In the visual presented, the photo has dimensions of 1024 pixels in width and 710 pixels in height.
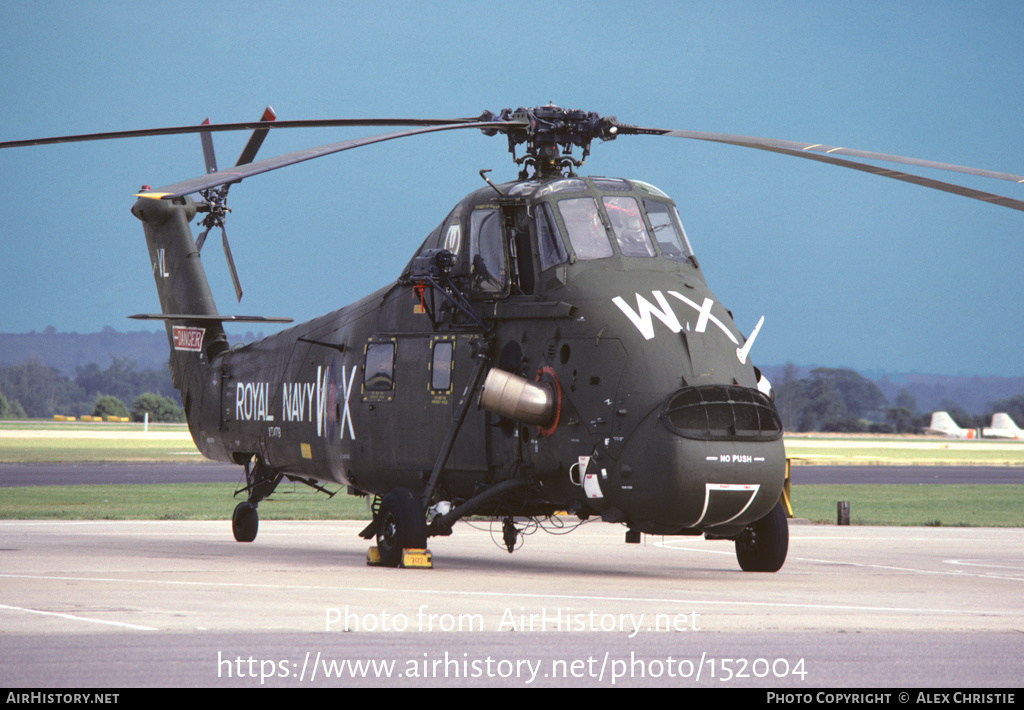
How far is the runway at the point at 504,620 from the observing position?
8.80m

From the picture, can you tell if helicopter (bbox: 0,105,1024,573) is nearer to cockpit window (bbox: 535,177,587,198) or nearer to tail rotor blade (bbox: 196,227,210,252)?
cockpit window (bbox: 535,177,587,198)

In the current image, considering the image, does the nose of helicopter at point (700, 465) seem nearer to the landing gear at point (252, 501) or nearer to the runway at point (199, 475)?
the landing gear at point (252, 501)

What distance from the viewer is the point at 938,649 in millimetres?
10062

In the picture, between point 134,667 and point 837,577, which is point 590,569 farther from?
point 134,667

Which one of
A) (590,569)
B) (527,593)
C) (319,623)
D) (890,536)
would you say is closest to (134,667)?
(319,623)

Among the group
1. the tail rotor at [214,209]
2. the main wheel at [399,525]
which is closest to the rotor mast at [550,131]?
the main wheel at [399,525]

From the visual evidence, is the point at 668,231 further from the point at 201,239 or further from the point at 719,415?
the point at 201,239

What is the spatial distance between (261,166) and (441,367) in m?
4.92

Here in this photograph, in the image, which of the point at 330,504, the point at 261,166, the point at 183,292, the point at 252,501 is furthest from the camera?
the point at 330,504

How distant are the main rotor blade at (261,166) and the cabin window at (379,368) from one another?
13.2 feet

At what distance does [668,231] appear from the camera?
16.8 metres

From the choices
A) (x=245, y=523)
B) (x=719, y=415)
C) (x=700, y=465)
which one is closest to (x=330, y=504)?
(x=245, y=523)

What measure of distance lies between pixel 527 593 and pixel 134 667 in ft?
19.8

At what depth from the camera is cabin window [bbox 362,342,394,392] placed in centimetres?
1845
